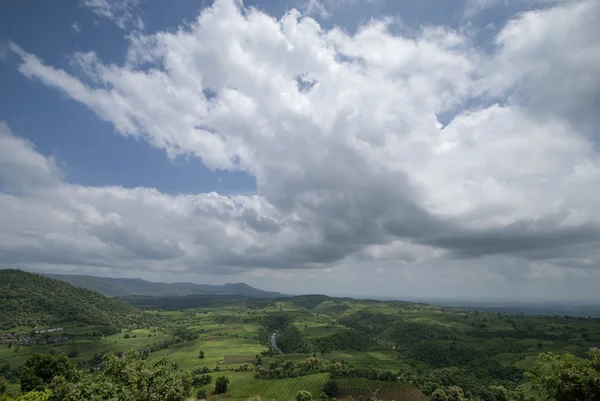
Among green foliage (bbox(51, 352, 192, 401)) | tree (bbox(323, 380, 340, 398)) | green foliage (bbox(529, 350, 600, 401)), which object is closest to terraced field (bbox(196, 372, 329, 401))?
tree (bbox(323, 380, 340, 398))

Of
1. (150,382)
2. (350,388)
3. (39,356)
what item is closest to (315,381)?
(350,388)

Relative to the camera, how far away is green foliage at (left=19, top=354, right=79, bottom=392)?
314 feet

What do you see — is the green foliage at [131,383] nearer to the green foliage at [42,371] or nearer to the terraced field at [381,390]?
the green foliage at [42,371]

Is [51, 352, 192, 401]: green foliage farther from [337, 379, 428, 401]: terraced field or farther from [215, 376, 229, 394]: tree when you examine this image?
[337, 379, 428, 401]: terraced field

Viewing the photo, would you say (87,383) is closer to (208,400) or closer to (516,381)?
(208,400)

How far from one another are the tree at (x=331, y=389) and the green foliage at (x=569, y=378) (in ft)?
395

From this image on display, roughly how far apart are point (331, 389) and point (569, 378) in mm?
128440

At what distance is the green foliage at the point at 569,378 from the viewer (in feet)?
130

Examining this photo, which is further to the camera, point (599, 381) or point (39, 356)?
point (39, 356)

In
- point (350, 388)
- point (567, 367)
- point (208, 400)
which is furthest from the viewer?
point (350, 388)

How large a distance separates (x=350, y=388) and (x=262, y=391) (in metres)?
43.5

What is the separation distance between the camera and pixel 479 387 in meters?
174

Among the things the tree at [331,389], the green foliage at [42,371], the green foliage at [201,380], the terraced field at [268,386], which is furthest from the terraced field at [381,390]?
the green foliage at [42,371]

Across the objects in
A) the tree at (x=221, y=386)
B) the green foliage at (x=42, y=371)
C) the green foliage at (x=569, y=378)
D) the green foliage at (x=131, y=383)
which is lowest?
the tree at (x=221, y=386)
